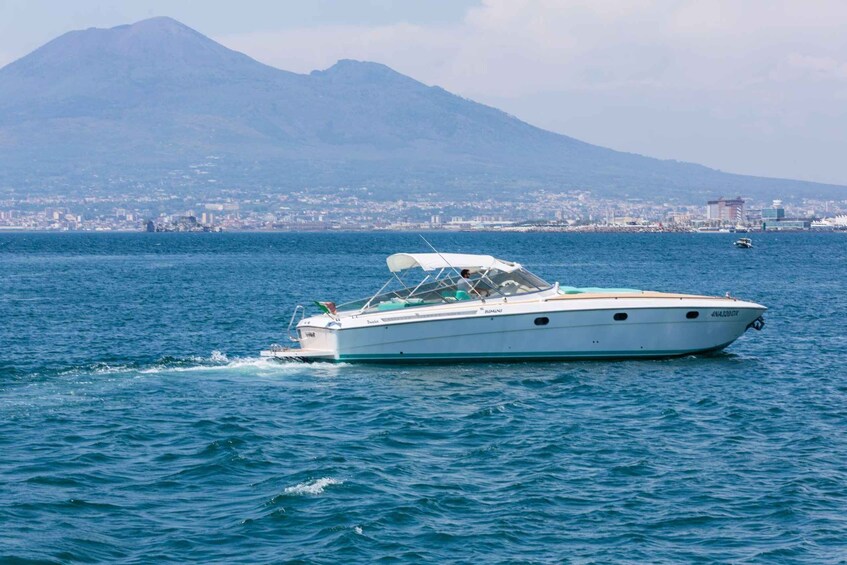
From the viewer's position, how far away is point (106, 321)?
4650cm

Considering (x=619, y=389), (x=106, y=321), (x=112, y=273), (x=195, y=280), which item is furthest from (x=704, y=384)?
(x=112, y=273)

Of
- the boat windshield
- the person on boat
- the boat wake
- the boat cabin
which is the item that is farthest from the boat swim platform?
the person on boat

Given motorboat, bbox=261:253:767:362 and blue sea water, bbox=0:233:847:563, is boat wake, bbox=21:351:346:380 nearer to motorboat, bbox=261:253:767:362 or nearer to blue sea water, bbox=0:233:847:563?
blue sea water, bbox=0:233:847:563

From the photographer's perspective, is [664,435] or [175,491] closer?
[175,491]

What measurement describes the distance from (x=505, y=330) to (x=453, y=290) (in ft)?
6.10

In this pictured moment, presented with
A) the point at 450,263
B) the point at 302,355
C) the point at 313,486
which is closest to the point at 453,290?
the point at 450,263

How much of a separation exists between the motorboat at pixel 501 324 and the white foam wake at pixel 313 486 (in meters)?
11.6

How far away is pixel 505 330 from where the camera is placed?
3169cm

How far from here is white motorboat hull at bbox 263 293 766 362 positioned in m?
31.6

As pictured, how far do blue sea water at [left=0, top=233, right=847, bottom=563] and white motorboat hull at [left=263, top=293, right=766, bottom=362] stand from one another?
0.54m

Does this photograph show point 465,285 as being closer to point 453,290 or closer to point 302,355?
point 453,290

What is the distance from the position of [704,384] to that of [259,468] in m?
12.8

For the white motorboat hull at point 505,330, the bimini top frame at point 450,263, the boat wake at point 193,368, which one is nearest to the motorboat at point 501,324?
the white motorboat hull at point 505,330

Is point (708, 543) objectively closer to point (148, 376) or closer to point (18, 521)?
point (18, 521)
